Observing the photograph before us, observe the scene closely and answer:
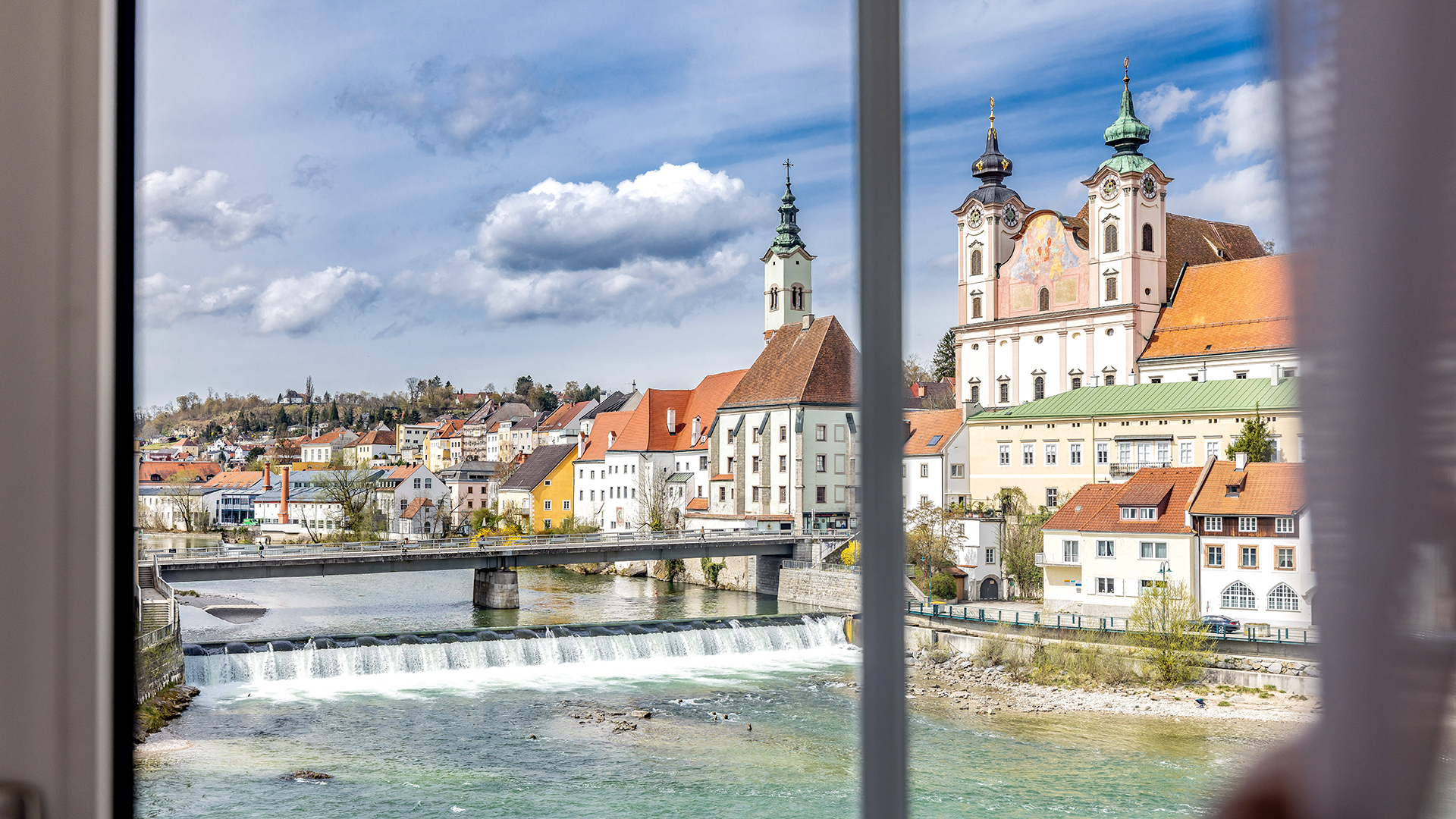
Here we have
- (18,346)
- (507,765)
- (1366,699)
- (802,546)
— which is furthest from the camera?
(507,765)

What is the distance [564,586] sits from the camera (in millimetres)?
9148

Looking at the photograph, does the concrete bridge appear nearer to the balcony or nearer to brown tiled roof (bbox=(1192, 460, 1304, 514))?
the balcony

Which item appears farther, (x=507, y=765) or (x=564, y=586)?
(x=564, y=586)

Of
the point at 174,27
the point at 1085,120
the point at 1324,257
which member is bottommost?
Answer: the point at 1324,257

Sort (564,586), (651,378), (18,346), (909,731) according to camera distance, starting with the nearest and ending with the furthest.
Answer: (909,731) < (18,346) < (651,378) < (564,586)

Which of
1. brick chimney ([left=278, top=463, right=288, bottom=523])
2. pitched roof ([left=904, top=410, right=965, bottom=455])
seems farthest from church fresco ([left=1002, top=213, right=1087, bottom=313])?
brick chimney ([left=278, top=463, right=288, bottom=523])

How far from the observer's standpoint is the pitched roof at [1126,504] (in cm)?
85

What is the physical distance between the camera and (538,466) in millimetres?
3467

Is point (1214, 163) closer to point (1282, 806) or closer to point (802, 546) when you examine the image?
point (1282, 806)

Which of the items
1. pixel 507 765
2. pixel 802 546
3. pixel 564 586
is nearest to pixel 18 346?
pixel 802 546

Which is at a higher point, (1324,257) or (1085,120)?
(1085,120)

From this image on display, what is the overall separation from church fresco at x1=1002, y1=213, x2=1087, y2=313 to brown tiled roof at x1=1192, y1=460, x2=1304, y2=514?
252 mm

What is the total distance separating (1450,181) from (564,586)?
30.0ft

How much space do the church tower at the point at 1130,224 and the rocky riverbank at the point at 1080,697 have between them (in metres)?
0.31
